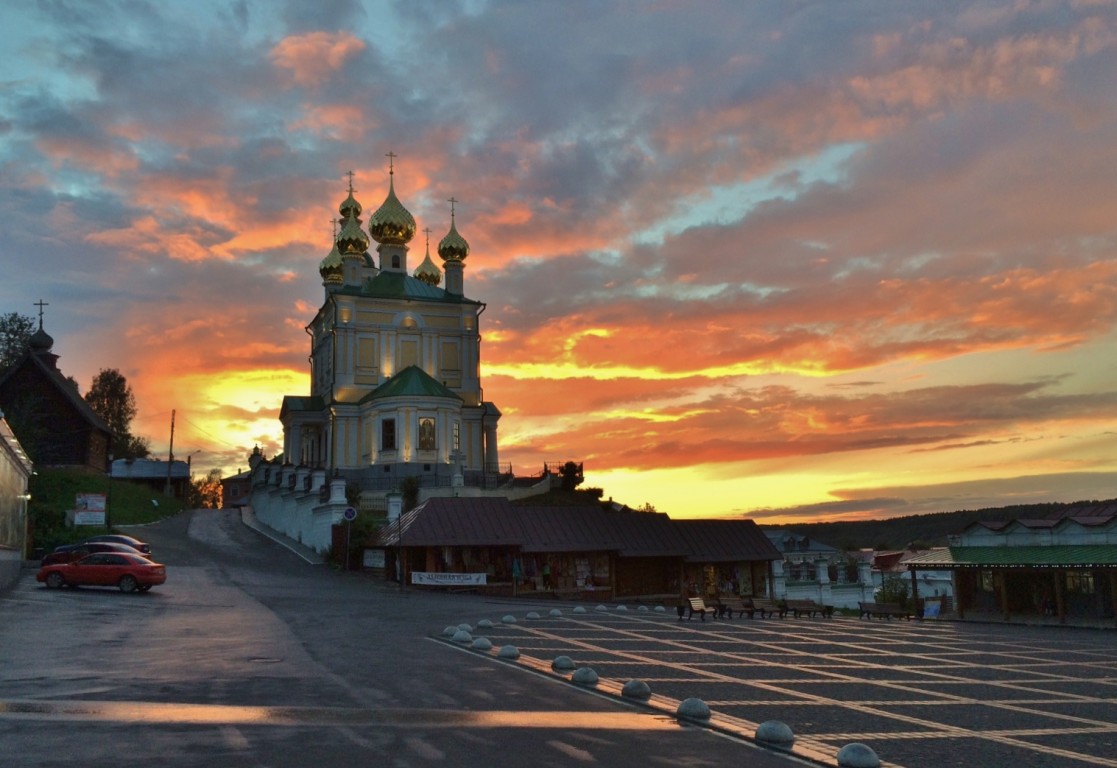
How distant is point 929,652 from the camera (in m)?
22.8


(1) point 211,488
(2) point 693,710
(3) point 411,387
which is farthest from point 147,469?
(2) point 693,710

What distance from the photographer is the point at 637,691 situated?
13.6 meters

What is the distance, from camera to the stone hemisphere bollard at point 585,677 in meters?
14.9

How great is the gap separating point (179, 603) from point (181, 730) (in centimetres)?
1744

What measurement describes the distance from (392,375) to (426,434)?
792cm

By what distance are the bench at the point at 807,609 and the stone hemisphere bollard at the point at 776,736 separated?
25.1m

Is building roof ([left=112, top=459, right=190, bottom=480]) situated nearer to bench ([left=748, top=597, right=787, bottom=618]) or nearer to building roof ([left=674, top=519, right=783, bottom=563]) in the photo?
building roof ([left=674, top=519, right=783, bottom=563])

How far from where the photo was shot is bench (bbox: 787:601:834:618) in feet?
118

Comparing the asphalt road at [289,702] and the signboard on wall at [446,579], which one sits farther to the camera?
the signboard on wall at [446,579]

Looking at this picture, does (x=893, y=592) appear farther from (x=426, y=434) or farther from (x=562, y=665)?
(x=562, y=665)

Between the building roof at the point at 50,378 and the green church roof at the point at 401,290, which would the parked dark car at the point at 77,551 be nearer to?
the green church roof at the point at 401,290

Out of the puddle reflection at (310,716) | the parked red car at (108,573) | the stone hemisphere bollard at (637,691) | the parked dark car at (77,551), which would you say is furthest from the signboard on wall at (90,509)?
the stone hemisphere bollard at (637,691)

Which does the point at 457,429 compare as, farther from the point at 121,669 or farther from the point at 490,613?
the point at 121,669

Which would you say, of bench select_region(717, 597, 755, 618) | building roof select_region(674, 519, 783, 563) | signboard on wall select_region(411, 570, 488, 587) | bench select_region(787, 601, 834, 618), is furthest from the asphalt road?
building roof select_region(674, 519, 783, 563)
